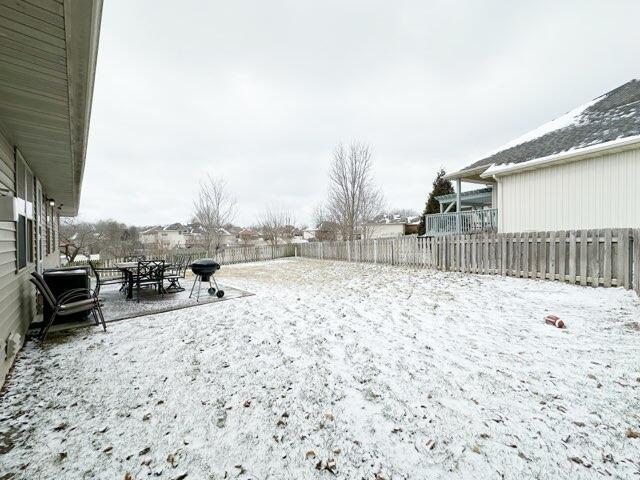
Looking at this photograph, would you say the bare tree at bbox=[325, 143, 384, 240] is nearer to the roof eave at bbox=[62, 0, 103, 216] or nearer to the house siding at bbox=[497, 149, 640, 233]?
the house siding at bbox=[497, 149, 640, 233]

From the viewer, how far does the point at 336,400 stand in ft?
7.78

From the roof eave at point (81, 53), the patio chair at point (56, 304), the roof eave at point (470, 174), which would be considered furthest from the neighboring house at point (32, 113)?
the roof eave at point (470, 174)

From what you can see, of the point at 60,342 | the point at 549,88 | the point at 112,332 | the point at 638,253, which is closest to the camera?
the point at 60,342

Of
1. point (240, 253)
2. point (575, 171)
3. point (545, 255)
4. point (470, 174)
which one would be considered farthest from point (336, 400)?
point (240, 253)

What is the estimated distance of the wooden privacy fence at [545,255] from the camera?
5.32 meters

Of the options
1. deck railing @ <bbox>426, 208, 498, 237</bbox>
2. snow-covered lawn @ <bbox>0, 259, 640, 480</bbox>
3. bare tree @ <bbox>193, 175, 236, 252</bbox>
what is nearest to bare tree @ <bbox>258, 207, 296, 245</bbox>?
bare tree @ <bbox>193, 175, 236, 252</bbox>

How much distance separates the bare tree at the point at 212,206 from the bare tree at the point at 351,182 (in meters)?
7.72

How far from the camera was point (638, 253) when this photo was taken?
4906mm

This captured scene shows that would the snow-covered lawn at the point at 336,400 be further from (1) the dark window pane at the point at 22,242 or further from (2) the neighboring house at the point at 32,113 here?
(1) the dark window pane at the point at 22,242

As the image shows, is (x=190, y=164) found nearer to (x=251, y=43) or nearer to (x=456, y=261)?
(x=251, y=43)

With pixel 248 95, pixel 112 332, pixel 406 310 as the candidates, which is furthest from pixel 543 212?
pixel 248 95

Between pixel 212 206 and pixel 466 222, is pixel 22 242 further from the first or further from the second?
pixel 466 222

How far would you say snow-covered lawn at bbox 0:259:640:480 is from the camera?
5.65 ft

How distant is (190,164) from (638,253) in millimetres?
29048
